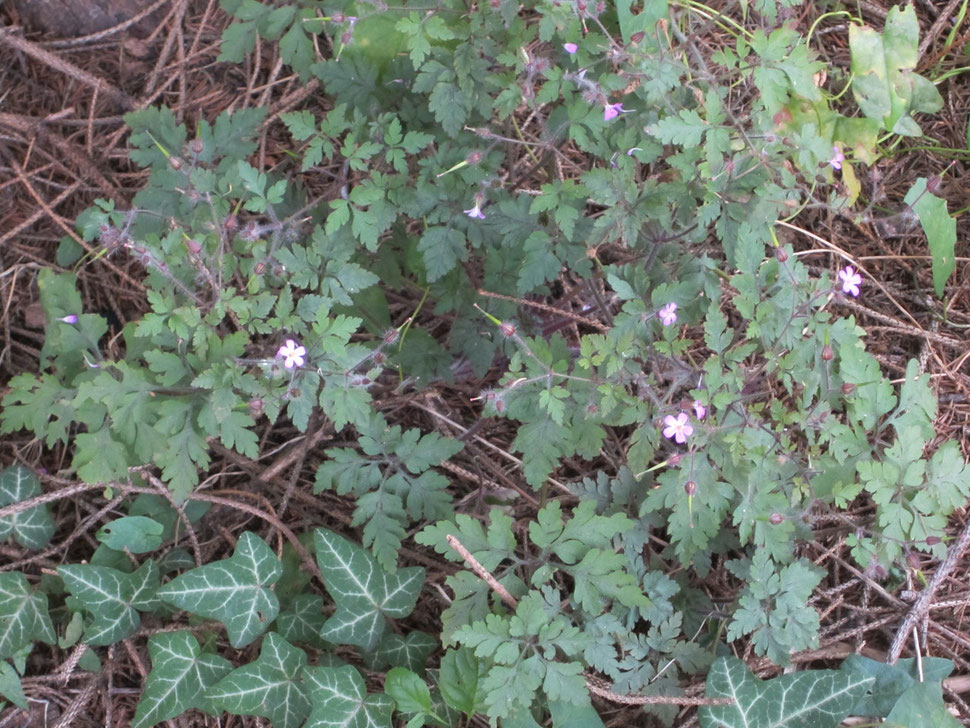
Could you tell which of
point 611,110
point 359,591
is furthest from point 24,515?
point 611,110

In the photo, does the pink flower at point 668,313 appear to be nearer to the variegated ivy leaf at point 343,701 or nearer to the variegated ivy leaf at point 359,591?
the variegated ivy leaf at point 359,591

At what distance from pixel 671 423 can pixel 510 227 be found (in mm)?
878

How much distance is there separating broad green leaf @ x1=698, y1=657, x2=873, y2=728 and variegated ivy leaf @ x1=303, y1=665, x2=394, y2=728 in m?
1.06

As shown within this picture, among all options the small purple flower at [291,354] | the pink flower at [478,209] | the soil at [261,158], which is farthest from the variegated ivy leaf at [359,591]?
the pink flower at [478,209]

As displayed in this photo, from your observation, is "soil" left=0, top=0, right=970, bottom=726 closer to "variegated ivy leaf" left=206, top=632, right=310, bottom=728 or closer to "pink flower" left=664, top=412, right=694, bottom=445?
"variegated ivy leaf" left=206, top=632, right=310, bottom=728

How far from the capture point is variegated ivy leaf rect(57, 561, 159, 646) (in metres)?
2.82

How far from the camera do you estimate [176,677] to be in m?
2.71

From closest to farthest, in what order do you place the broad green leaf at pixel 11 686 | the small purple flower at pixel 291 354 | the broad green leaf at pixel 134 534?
1. the small purple flower at pixel 291 354
2. the broad green leaf at pixel 11 686
3. the broad green leaf at pixel 134 534

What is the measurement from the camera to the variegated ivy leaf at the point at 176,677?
8.77 feet

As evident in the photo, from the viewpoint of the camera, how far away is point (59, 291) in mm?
2973

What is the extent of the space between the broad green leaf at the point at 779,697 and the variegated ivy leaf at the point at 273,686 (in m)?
1.35

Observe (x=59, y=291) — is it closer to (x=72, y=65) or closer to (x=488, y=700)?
(x=72, y=65)

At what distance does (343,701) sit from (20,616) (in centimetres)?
122

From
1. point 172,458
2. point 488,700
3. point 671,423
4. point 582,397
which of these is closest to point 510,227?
point 582,397
